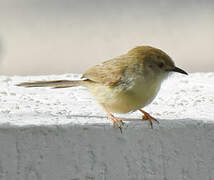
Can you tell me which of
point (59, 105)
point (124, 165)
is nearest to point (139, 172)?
point (124, 165)

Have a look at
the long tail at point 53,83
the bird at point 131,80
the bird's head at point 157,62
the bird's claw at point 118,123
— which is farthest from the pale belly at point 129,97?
the long tail at point 53,83

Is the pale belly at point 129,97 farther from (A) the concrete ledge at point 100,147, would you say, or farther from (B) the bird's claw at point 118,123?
(B) the bird's claw at point 118,123

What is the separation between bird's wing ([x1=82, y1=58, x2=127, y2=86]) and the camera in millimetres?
4332

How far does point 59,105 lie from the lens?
4906mm

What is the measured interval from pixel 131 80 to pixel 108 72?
0.94 feet

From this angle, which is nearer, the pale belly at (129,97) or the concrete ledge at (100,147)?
the concrete ledge at (100,147)

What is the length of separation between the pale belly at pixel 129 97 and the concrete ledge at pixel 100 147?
118 millimetres

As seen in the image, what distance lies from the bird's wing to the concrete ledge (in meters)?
0.28

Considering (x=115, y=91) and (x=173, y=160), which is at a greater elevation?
(x=115, y=91)

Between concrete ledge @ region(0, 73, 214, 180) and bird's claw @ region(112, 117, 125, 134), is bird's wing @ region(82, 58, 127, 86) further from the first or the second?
bird's claw @ region(112, 117, 125, 134)

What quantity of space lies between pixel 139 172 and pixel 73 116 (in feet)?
2.13

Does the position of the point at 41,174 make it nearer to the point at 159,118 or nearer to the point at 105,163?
the point at 105,163

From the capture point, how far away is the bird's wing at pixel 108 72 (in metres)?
4.33

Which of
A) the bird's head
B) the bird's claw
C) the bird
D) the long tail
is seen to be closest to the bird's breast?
the bird
